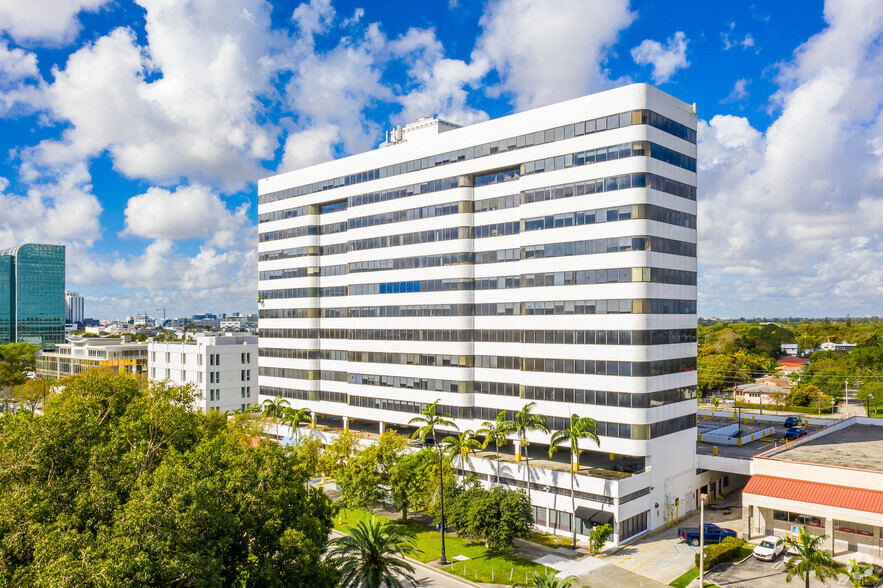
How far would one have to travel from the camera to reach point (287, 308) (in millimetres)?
93500

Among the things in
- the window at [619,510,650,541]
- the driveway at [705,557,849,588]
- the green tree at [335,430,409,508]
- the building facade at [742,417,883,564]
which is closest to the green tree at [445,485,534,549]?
the window at [619,510,650,541]

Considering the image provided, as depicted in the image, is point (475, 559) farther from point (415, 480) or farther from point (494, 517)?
point (415, 480)

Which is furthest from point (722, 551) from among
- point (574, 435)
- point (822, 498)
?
point (574, 435)

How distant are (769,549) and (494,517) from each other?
2326cm

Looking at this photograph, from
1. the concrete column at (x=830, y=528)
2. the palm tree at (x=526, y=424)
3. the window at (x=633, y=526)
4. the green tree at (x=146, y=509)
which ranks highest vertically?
the green tree at (x=146, y=509)

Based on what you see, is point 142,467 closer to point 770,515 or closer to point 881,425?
point 770,515

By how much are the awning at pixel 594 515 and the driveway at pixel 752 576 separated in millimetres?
9136

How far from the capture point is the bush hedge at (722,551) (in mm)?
47719

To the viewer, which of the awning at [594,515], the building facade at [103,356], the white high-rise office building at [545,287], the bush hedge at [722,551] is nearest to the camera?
the bush hedge at [722,551]

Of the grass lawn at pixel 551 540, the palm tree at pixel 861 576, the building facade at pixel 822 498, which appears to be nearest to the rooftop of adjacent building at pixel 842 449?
the building facade at pixel 822 498

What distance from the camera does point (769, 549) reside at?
49688mm

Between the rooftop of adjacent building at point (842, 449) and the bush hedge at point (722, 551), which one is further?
the rooftop of adjacent building at point (842, 449)

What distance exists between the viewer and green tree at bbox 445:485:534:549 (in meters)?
49.8

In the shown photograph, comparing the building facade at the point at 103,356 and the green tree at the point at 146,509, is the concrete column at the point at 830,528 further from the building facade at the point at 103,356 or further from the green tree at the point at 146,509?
the building facade at the point at 103,356
